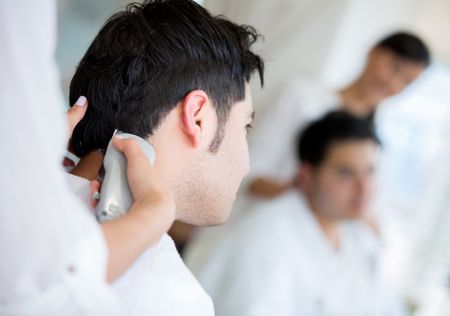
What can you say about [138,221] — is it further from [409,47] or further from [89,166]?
[409,47]

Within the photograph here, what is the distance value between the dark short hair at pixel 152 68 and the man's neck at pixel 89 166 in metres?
0.01

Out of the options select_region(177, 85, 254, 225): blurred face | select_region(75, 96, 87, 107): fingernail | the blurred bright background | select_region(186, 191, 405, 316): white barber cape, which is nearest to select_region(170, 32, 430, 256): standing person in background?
select_region(186, 191, 405, 316): white barber cape

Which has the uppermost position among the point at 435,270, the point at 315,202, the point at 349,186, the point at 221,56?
the point at 221,56

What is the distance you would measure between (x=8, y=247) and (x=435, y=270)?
2076mm

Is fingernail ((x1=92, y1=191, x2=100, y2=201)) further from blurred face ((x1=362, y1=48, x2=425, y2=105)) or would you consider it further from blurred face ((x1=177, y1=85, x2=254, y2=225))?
blurred face ((x1=362, y1=48, x2=425, y2=105))

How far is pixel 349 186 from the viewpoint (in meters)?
1.43

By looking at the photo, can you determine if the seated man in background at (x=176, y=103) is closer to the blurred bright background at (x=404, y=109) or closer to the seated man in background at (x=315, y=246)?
the seated man in background at (x=315, y=246)

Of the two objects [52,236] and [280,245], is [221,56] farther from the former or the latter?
[280,245]

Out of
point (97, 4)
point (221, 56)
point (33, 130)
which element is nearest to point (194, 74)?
point (221, 56)

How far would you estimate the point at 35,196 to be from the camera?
0.36 m

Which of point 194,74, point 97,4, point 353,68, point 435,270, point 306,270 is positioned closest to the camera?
point 194,74

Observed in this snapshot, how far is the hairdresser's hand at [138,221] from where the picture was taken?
40 cm

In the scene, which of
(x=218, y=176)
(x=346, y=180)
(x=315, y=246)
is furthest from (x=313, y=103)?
(x=218, y=176)

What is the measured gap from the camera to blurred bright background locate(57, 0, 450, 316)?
2.11 meters
